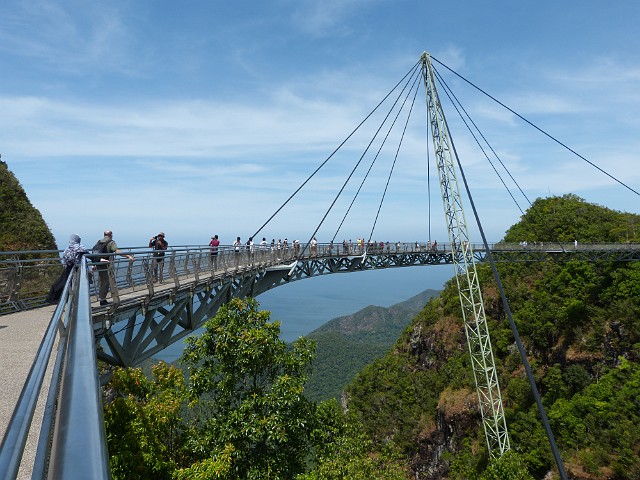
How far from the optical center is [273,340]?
1175 cm

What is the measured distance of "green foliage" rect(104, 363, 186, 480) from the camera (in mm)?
9383

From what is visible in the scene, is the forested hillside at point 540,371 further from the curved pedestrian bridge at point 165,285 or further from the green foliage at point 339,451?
the green foliage at point 339,451

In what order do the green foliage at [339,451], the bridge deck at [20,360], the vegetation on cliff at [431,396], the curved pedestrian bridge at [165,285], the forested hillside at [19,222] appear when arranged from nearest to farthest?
the bridge deck at [20,360]
the curved pedestrian bridge at [165,285]
the vegetation on cliff at [431,396]
the green foliage at [339,451]
the forested hillside at [19,222]

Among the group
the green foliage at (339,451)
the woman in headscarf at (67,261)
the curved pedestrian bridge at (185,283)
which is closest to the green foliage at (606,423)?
the curved pedestrian bridge at (185,283)

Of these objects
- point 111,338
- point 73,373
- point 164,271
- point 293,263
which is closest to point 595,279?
point 293,263

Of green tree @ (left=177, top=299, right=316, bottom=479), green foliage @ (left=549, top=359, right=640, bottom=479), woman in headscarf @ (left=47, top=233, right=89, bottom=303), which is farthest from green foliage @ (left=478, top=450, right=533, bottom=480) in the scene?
woman in headscarf @ (left=47, top=233, right=89, bottom=303)

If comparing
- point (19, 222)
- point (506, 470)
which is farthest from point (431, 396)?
point (19, 222)

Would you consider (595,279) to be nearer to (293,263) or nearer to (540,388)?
(540,388)

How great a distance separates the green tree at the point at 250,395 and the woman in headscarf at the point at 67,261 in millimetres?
3480

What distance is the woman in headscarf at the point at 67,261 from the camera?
29.4 feet

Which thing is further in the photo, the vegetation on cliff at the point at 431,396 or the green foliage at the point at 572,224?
the green foliage at the point at 572,224

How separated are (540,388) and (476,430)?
6.30 meters

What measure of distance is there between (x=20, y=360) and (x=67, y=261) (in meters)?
3.87

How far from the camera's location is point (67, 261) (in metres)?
9.03
